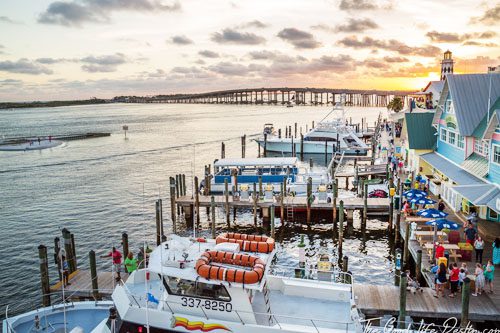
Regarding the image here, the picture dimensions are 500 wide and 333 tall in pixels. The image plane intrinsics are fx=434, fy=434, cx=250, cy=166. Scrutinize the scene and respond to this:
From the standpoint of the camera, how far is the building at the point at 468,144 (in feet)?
83.5

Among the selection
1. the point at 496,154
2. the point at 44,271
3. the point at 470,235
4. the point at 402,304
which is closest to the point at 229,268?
the point at 402,304

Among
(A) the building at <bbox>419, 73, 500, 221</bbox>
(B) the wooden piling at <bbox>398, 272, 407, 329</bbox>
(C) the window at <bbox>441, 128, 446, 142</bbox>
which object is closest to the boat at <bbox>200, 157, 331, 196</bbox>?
(C) the window at <bbox>441, 128, 446, 142</bbox>

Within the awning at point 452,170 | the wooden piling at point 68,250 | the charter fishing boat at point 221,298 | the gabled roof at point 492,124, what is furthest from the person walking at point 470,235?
the wooden piling at point 68,250

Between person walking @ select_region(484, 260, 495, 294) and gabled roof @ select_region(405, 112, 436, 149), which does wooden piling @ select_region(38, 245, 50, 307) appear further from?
gabled roof @ select_region(405, 112, 436, 149)

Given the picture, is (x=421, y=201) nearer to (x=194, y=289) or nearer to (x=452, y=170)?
(x=452, y=170)

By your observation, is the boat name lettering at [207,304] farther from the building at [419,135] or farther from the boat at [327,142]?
the boat at [327,142]

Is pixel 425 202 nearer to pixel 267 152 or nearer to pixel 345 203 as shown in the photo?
pixel 345 203

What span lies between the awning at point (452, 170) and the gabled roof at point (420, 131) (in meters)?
1.86

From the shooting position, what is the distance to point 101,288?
20875mm

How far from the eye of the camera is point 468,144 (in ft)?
99.1

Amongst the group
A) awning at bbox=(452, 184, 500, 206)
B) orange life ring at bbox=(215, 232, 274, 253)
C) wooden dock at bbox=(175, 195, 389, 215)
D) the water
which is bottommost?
the water

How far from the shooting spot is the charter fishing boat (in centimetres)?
1448

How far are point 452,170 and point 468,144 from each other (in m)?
2.32

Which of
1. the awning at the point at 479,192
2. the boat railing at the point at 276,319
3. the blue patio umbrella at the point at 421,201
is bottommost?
the boat railing at the point at 276,319
